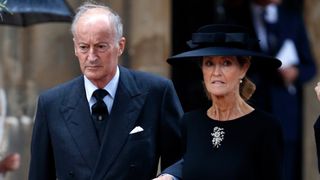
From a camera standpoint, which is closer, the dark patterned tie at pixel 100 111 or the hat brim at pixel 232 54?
the hat brim at pixel 232 54

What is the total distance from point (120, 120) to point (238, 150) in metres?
0.73

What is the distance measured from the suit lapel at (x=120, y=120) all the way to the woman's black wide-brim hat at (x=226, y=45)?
1.30ft

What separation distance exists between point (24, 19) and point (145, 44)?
7.16 ft

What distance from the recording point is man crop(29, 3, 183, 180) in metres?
6.43

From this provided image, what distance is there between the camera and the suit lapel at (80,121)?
651 cm

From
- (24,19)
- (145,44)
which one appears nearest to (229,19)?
(145,44)

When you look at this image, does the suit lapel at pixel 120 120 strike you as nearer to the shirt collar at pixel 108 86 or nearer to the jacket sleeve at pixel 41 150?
the shirt collar at pixel 108 86

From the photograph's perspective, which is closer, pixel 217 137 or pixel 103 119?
pixel 217 137

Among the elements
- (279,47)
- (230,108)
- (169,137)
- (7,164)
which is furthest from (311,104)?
(230,108)

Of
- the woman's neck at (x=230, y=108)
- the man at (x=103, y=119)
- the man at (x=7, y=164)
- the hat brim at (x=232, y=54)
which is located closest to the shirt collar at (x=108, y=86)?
the man at (x=103, y=119)

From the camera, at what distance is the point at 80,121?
21.6ft

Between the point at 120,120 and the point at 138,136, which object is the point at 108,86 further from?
the point at 138,136

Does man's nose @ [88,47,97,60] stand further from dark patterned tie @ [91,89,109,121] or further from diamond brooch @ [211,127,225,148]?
diamond brooch @ [211,127,225,148]

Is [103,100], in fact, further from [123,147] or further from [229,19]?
[229,19]
